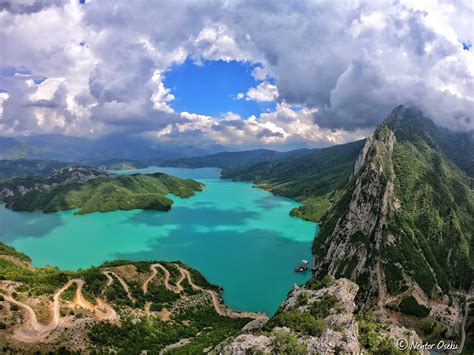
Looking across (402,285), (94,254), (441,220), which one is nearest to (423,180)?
(441,220)

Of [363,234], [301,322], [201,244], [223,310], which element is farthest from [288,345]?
[201,244]

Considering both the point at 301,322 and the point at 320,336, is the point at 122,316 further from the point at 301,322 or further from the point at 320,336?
the point at 320,336

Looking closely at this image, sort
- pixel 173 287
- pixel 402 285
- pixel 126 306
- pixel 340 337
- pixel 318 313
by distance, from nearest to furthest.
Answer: pixel 340 337, pixel 318 313, pixel 126 306, pixel 173 287, pixel 402 285

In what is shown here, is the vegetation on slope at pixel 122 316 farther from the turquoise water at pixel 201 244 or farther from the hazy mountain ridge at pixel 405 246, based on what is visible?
the hazy mountain ridge at pixel 405 246

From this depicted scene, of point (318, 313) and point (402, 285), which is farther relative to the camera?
point (402, 285)

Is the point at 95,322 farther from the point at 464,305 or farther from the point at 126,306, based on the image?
the point at 464,305

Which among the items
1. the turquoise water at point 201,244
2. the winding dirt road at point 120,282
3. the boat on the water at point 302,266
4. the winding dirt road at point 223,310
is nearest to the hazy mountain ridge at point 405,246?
the boat on the water at point 302,266
